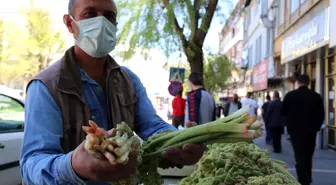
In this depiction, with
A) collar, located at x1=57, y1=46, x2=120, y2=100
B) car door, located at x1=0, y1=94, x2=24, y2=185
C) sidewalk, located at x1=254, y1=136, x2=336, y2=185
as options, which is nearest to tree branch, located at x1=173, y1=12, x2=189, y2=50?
sidewalk, located at x1=254, y1=136, x2=336, y2=185

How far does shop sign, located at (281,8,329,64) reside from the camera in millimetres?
11641

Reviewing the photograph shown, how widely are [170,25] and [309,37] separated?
205 inches

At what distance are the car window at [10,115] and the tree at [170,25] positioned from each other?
5513 millimetres

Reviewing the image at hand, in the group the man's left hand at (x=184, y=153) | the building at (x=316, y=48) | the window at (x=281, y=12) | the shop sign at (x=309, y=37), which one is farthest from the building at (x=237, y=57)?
the man's left hand at (x=184, y=153)

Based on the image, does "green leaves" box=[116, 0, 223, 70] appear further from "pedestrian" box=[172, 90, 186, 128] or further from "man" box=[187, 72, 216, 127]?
"man" box=[187, 72, 216, 127]

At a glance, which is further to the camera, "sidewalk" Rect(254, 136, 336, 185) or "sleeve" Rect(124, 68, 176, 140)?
"sidewalk" Rect(254, 136, 336, 185)

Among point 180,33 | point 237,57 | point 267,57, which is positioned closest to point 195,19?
point 180,33

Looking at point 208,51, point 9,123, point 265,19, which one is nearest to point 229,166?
point 9,123

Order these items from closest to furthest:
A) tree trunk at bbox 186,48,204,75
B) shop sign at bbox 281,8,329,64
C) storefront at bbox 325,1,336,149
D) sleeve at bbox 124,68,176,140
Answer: sleeve at bbox 124,68,176,140
tree trunk at bbox 186,48,204,75
shop sign at bbox 281,8,329,64
storefront at bbox 325,1,336,149

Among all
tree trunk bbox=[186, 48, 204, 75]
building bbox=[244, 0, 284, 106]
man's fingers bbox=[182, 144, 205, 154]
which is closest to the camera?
man's fingers bbox=[182, 144, 205, 154]

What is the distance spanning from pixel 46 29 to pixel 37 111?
91.9 feet

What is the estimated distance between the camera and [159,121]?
2.23 m

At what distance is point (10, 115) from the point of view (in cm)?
597

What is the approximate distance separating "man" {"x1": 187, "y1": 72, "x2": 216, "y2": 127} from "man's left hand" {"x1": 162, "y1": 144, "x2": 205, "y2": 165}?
483 centimetres
